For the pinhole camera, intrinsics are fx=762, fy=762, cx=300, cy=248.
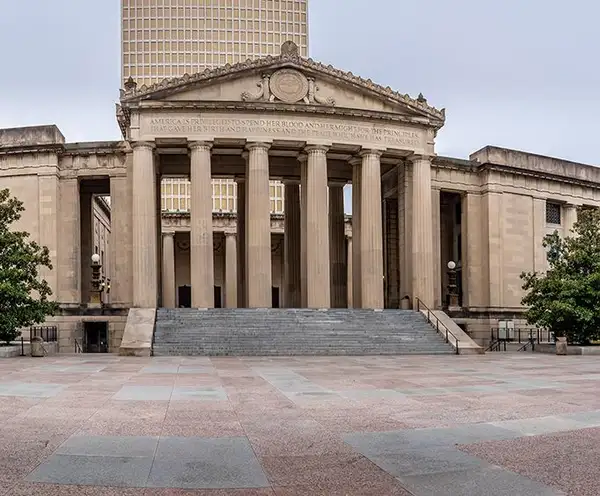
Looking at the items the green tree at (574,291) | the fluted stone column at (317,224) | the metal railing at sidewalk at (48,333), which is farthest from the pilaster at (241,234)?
the green tree at (574,291)

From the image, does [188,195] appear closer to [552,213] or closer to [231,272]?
[231,272]

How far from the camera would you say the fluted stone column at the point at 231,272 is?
48.4m

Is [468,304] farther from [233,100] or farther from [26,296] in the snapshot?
[26,296]

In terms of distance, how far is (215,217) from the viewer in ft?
203

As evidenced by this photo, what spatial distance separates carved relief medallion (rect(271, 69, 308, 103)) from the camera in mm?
41188

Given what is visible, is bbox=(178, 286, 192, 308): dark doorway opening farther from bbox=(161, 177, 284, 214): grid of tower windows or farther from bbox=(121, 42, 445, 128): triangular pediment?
bbox=(161, 177, 284, 214): grid of tower windows

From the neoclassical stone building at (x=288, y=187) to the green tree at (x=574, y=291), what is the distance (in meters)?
7.45

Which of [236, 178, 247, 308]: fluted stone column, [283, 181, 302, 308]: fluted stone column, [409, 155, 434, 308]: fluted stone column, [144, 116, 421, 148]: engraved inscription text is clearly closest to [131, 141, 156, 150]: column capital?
[144, 116, 421, 148]: engraved inscription text

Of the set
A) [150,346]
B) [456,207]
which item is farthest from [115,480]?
[456,207]

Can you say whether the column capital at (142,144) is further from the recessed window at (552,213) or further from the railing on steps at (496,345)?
the recessed window at (552,213)

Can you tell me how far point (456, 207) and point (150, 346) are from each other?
95.3ft

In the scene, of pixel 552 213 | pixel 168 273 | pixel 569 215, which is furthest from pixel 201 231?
pixel 569 215

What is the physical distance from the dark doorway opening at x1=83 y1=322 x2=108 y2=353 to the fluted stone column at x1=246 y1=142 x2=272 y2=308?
30.6 ft

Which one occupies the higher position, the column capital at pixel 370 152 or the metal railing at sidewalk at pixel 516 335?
the column capital at pixel 370 152
